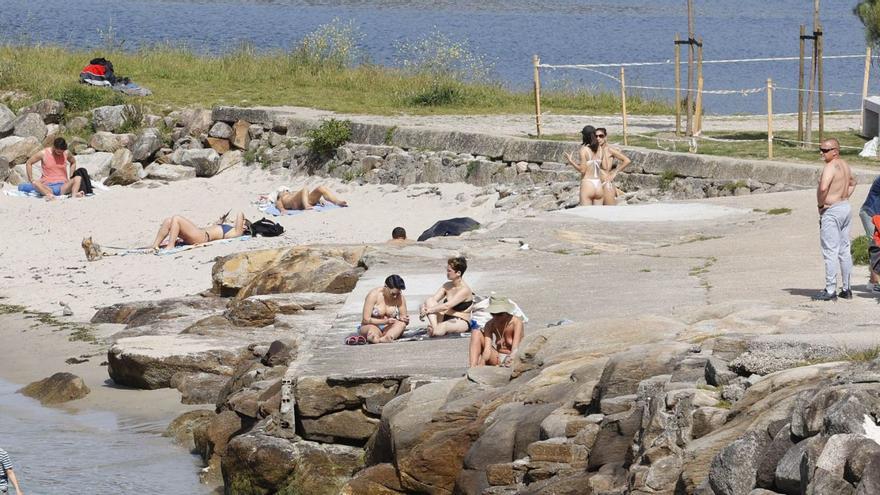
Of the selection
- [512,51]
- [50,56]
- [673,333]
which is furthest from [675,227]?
[512,51]

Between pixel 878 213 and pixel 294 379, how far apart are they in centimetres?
459

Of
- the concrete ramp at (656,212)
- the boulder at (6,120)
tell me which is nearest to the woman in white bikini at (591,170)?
the concrete ramp at (656,212)

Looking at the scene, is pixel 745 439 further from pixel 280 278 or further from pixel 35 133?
pixel 35 133

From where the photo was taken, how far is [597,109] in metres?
24.3

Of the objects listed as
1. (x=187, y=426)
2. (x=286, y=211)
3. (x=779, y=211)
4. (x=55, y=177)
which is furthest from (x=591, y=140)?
(x=55, y=177)

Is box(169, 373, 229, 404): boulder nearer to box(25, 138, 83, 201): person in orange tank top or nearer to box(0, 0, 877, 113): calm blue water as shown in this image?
box(25, 138, 83, 201): person in orange tank top

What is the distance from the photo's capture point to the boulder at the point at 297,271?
46.9 feet

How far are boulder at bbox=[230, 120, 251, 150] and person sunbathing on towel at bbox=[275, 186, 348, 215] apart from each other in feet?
9.08

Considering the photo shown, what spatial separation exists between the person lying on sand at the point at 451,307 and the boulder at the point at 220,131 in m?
12.8

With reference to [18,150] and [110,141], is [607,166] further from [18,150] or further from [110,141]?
[18,150]

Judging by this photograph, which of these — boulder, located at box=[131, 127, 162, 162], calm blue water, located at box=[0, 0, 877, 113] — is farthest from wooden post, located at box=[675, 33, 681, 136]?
calm blue water, located at box=[0, 0, 877, 113]

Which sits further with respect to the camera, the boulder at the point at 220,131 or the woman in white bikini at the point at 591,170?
the boulder at the point at 220,131

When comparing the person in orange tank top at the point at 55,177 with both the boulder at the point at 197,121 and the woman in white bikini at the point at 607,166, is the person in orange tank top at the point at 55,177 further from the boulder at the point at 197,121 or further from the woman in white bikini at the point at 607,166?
the woman in white bikini at the point at 607,166

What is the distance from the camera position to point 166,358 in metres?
13.2
